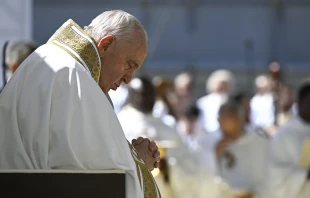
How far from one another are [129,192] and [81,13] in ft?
61.4

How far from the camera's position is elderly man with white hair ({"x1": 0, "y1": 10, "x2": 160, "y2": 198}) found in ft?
13.7

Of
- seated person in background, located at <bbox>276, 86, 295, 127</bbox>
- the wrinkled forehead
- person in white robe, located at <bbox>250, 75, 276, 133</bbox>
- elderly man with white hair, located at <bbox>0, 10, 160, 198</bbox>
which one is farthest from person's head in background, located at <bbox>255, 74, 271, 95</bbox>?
elderly man with white hair, located at <bbox>0, 10, 160, 198</bbox>

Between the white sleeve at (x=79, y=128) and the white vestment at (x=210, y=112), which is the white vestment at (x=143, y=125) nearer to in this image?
the white vestment at (x=210, y=112)

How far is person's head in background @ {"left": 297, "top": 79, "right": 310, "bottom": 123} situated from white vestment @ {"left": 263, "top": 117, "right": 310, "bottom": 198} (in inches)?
3.1

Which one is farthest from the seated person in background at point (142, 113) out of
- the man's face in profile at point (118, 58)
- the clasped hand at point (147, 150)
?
the man's face in profile at point (118, 58)

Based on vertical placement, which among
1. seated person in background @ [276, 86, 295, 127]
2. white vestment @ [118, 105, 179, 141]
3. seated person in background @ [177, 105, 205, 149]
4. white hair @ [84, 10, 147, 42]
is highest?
white hair @ [84, 10, 147, 42]

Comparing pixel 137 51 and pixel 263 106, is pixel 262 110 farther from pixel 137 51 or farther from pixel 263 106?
pixel 137 51

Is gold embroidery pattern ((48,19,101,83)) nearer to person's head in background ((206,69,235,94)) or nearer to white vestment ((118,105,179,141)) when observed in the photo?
white vestment ((118,105,179,141))

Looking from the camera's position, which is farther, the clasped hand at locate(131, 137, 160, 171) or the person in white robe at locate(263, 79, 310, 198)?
the person in white robe at locate(263, 79, 310, 198)

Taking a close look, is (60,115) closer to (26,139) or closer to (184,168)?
(26,139)

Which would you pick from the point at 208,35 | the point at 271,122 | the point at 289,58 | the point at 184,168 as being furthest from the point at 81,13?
the point at 184,168

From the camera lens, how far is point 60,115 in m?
4.17

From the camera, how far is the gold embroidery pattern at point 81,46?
14.5ft

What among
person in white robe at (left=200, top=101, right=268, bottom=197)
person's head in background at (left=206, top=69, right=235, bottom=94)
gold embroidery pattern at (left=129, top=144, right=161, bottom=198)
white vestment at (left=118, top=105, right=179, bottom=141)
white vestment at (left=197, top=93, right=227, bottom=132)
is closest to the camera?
gold embroidery pattern at (left=129, top=144, right=161, bottom=198)
